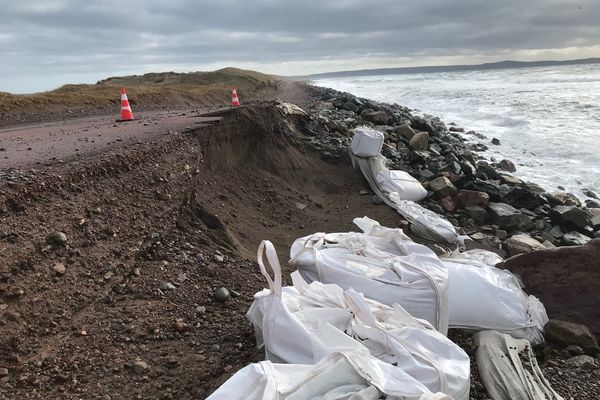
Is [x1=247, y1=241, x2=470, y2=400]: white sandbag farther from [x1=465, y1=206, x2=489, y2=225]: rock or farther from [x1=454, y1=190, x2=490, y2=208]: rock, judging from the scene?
[x1=454, y1=190, x2=490, y2=208]: rock

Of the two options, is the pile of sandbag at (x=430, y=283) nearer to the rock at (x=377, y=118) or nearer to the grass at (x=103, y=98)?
the rock at (x=377, y=118)

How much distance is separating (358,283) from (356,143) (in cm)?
523

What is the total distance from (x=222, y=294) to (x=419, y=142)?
8370 millimetres

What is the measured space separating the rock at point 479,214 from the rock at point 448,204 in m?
0.24

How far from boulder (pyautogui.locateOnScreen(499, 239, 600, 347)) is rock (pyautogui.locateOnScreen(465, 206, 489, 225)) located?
10.4ft

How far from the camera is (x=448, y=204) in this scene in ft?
25.0

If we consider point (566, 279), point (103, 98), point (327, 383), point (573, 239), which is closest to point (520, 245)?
point (573, 239)

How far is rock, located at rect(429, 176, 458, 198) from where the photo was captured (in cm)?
788

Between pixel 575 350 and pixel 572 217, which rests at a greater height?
pixel 575 350

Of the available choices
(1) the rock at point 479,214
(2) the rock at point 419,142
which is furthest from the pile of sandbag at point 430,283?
(2) the rock at point 419,142

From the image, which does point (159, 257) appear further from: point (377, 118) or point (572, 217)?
point (377, 118)

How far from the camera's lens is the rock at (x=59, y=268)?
3252 mm

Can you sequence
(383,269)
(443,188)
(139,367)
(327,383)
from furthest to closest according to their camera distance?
1. (443,188)
2. (383,269)
3. (139,367)
4. (327,383)

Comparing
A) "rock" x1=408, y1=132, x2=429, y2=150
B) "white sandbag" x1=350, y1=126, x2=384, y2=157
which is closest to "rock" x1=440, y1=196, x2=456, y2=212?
"white sandbag" x1=350, y1=126, x2=384, y2=157
